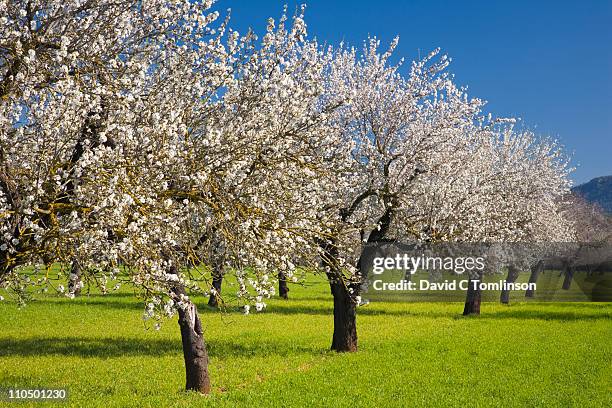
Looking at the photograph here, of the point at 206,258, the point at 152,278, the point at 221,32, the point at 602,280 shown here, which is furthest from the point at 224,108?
the point at 602,280

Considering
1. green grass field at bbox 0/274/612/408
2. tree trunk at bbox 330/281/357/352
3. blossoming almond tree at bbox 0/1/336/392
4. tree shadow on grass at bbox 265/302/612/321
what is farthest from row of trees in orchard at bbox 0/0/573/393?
tree shadow on grass at bbox 265/302/612/321

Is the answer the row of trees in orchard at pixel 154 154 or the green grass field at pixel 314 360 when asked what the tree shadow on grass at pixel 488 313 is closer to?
the green grass field at pixel 314 360

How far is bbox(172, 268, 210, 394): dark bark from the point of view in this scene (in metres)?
16.5

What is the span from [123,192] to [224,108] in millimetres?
3913

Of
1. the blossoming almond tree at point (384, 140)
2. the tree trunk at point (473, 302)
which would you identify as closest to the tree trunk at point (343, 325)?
the blossoming almond tree at point (384, 140)

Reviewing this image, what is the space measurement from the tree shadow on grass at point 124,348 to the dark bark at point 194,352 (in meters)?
6.58

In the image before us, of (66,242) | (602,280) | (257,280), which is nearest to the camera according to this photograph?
(66,242)

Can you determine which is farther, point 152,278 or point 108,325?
point 108,325

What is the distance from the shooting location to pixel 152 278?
35.1 feet

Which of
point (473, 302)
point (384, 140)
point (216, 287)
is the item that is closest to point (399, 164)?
point (384, 140)

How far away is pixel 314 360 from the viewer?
22.7 meters

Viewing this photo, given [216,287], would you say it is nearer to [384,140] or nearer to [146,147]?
[384,140]

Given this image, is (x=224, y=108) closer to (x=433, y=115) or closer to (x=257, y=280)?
(x=257, y=280)

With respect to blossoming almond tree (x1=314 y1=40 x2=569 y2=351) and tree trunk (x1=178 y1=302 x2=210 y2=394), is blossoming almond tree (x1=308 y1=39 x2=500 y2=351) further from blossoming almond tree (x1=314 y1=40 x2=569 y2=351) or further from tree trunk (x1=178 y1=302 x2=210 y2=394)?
tree trunk (x1=178 y1=302 x2=210 y2=394)
